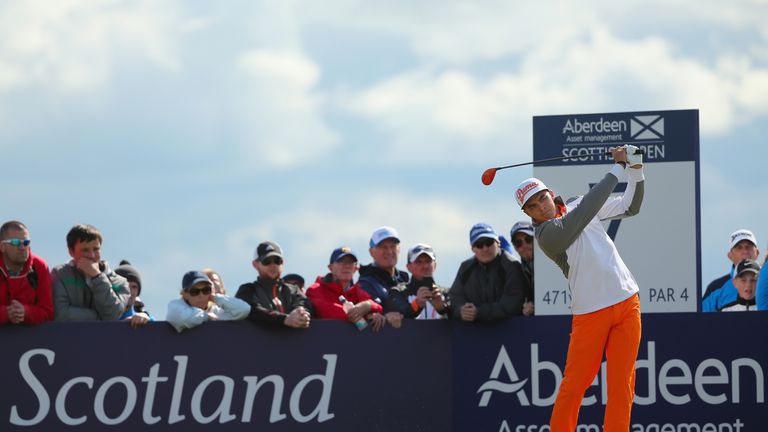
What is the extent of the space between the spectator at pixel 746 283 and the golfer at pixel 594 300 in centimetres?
295

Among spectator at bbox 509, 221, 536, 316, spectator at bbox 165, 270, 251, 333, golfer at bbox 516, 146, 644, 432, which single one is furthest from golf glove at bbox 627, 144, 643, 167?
spectator at bbox 165, 270, 251, 333

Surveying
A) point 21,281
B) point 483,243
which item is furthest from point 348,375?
point 21,281

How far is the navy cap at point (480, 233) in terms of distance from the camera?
34.8ft

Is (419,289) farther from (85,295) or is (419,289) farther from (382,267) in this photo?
(85,295)

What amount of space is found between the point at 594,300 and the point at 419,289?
2.02 metres

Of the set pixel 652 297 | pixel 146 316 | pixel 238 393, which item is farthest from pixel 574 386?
pixel 146 316

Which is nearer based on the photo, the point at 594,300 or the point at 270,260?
the point at 594,300

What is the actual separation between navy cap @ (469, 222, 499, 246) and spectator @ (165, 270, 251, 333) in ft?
6.26

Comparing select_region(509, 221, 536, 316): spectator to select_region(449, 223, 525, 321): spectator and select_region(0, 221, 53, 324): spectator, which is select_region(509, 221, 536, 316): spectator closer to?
select_region(449, 223, 525, 321): spectator

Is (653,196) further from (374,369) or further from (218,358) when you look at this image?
(218,358)

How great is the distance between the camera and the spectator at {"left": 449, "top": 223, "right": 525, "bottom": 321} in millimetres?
10539

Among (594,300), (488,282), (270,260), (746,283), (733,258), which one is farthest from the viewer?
(733,258)

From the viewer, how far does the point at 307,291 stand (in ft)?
36.3

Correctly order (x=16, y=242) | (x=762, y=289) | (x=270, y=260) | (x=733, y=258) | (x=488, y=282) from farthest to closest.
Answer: (x=733, y=258) < (x=762, y=289) < (x=488, y=282) < (x=270, y=260) < (x=16, y=242)
